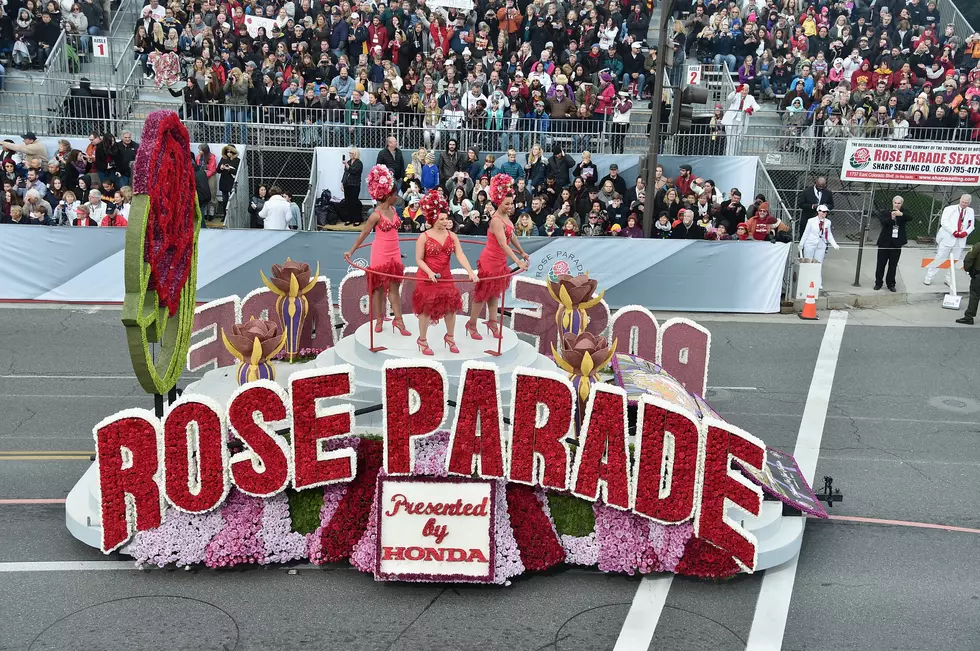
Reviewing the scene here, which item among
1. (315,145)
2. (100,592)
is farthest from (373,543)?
(315,145)

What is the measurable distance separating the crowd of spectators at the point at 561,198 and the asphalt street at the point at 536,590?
6.53 meters

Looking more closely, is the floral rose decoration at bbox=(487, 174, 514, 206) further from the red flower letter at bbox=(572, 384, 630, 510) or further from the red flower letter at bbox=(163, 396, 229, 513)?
the red flower letter at bbox=(163, 396, 229, 513)

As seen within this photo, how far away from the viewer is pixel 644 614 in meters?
9.35

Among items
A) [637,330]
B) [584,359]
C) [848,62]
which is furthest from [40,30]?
[584,359]

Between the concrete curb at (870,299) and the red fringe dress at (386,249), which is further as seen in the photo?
the concrete curb at (870,299)

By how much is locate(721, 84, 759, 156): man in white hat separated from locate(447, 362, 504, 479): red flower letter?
49.3 feet

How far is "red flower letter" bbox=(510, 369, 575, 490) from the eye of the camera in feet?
31.9

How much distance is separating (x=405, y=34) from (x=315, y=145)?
4581 millimetres

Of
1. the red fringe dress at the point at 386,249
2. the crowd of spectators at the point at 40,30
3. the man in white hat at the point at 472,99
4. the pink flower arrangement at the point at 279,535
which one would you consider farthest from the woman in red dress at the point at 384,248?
the crowd of spectators at the point at 40,30

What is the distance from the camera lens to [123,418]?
9547mm

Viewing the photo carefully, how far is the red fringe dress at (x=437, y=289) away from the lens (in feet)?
38.9

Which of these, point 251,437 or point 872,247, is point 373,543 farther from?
point 872,247

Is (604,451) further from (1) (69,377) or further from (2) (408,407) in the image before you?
(1) (69,377)

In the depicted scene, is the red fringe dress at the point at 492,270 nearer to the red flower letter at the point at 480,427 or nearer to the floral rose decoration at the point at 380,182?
the floral rose decoration at the point at 380,182
